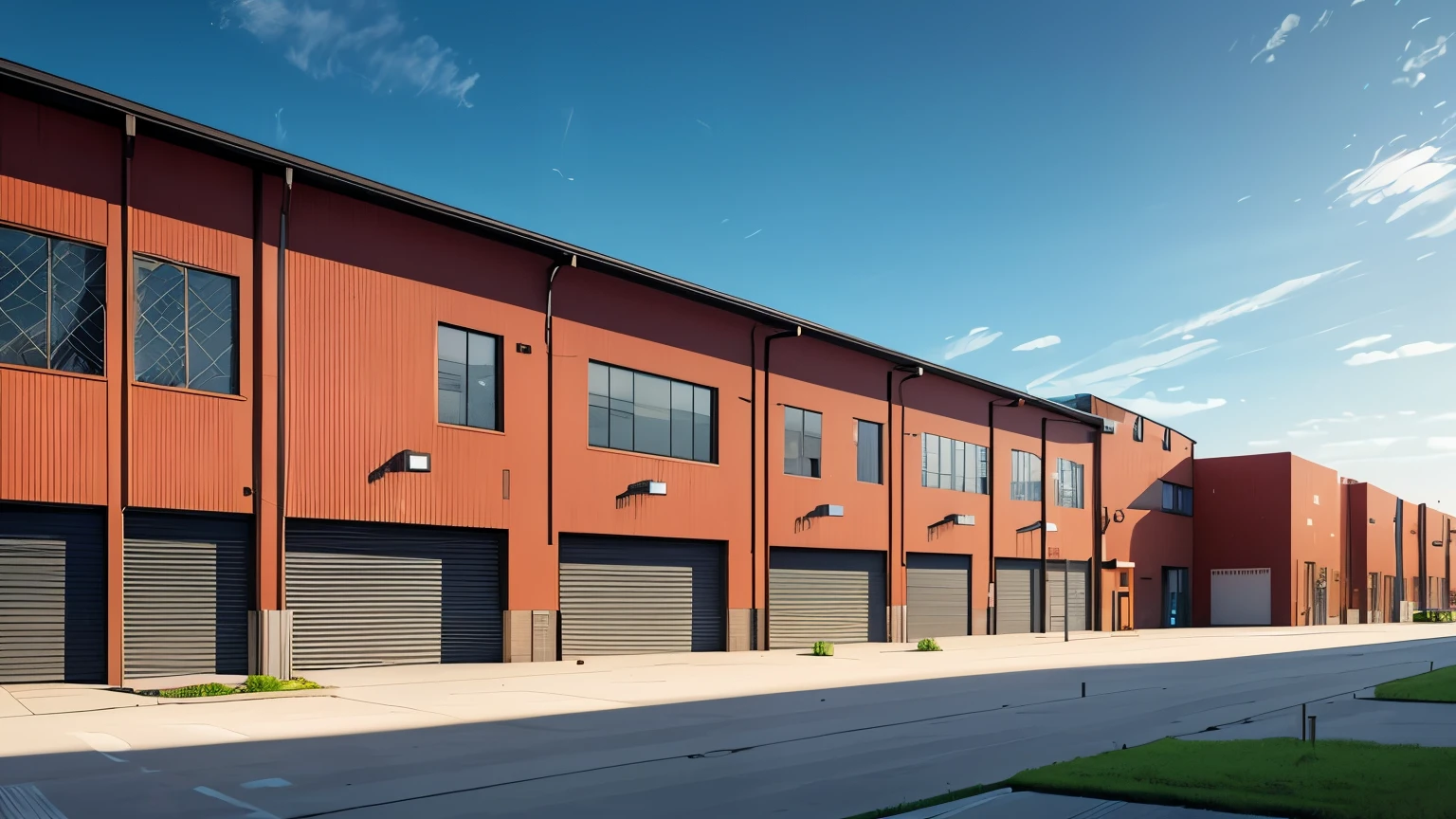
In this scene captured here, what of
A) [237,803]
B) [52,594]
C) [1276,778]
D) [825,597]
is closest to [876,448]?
[825,597]

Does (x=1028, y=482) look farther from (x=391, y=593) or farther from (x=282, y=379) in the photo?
(x=282, y=379)

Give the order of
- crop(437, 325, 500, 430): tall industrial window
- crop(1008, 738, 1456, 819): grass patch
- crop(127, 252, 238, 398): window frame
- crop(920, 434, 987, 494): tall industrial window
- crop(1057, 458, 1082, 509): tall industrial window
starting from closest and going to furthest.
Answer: crop(1008, 738, 1456, 819): grass patch
crop(127, 252, 238, 398): window frame
crop(437, 325, 500, 430): tall industrial window
crop(920, 434, 987, 494): tall industrial window
crop(1057, 458, 1082, 509): tall industrial window

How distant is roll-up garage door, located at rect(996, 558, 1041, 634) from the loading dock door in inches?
954

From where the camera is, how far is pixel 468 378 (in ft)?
90.2

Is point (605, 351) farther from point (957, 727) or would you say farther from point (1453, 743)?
point (1453, 743)

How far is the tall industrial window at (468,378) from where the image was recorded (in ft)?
88.6

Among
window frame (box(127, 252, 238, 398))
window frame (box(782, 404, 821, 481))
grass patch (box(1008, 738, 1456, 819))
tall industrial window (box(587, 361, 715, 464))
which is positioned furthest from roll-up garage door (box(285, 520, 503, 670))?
grass patch (box(1008, 738, 1456, 819))

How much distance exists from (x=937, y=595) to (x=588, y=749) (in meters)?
32.9

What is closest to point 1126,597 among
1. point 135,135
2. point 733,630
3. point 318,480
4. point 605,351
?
point 733,630

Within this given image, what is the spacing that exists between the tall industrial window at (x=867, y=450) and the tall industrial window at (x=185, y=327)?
23221mm

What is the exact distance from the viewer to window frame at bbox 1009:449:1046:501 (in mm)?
50625

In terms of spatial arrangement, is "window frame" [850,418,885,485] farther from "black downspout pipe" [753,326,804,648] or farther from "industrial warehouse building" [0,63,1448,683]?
"black downspout pipe" [753,326,804,648]

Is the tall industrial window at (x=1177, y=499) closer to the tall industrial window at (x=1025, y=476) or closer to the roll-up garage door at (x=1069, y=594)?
the roll-up garage door at (x=1069, y=594)

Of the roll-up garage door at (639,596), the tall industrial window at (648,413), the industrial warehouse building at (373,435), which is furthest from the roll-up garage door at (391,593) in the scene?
the tall industrial window at (648,413)
